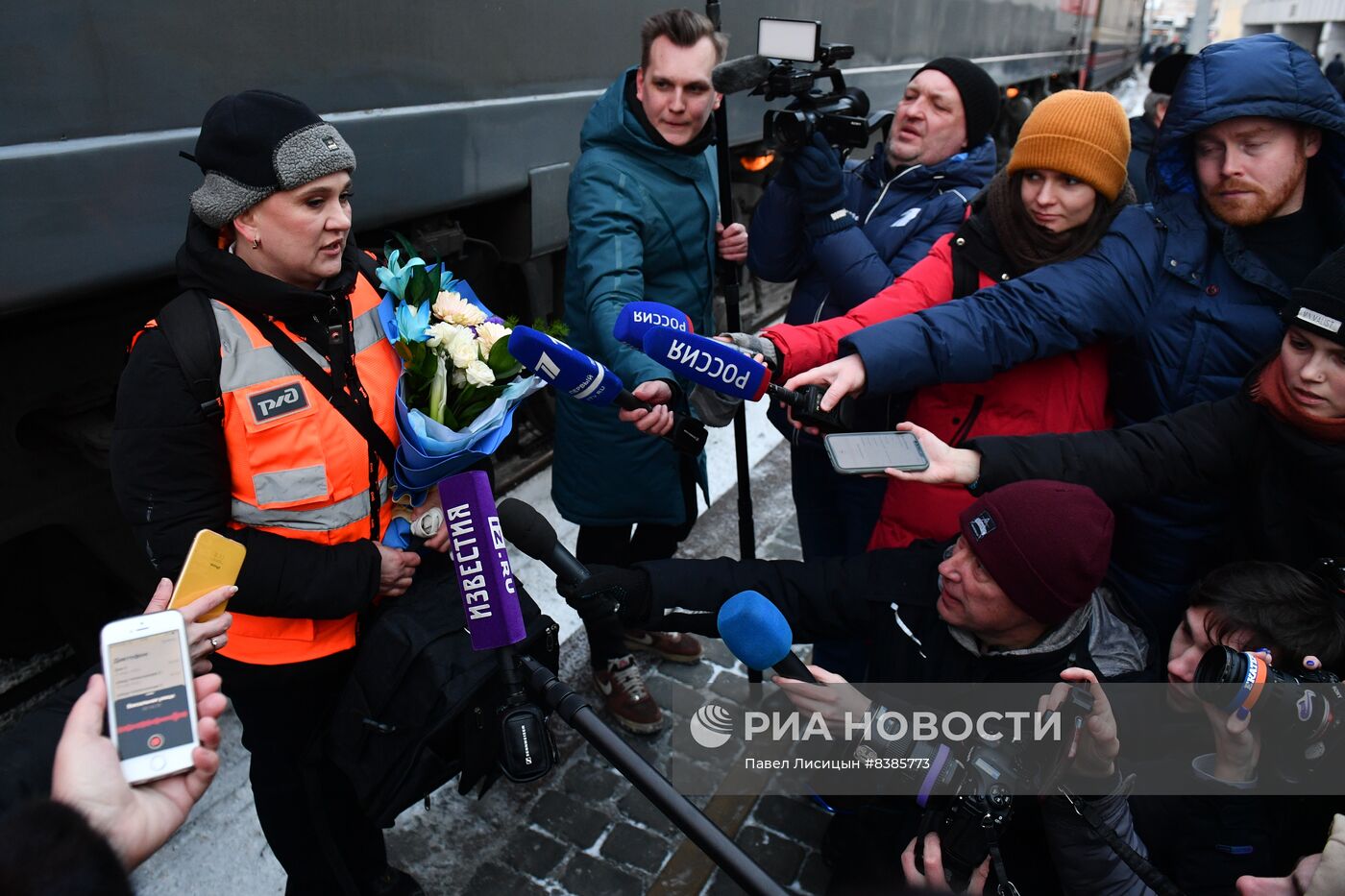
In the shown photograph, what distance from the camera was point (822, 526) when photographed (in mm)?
3219

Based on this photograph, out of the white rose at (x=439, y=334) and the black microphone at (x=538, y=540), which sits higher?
the white rose at (x=439, y=334)

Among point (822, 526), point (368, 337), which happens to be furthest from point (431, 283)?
point (822, 526)

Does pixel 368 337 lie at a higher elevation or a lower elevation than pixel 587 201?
lower

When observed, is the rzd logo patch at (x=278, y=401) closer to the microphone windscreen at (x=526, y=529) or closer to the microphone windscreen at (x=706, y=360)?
the microphone windscreen at (x=526, y=529)

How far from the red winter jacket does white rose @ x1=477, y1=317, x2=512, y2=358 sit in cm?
71

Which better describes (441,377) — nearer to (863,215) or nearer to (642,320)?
(642,320)

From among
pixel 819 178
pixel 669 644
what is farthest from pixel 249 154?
pixel 669 644

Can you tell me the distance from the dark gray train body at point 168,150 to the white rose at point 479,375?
105 cm

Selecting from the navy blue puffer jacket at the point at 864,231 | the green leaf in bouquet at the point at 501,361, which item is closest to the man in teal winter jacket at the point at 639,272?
the navy blue puffer jacket at the point at 864,231

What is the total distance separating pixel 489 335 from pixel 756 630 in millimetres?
909

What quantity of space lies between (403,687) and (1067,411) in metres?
1.72

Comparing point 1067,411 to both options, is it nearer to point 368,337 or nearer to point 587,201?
point 587,201

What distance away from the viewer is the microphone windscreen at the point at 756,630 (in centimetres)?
159

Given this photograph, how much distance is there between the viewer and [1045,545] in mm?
1820
